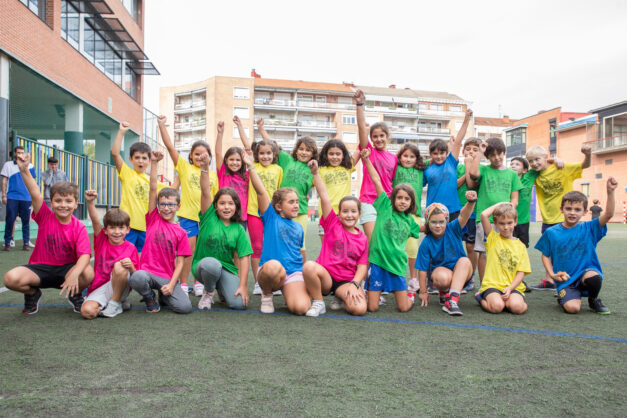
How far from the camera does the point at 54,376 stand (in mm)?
2215

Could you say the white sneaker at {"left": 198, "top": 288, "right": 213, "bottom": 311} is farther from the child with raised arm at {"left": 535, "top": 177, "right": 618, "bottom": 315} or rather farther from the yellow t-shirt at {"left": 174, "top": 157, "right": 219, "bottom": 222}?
the child with raised arm at {"left": 535, "top": 177, "right": 618, "bottom": 315}

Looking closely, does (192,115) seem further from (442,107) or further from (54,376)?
(54,376)

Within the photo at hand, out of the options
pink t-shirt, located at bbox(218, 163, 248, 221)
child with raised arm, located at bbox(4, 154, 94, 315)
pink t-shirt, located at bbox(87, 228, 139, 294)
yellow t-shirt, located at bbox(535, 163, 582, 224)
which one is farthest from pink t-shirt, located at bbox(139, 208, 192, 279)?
yellow t-shirt, located at bbox(535, 163, 582, 224)

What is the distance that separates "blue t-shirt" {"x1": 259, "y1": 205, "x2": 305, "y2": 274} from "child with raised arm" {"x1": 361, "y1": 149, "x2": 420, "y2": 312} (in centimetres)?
71

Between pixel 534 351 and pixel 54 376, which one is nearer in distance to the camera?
pixel 54 376

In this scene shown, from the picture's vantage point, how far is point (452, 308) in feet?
12.4

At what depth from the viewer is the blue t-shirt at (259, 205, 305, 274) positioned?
4.05m

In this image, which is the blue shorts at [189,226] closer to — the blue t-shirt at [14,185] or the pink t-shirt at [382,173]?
the pink t-shirt at [382,173]

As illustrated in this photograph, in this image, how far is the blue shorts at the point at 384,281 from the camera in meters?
3.94

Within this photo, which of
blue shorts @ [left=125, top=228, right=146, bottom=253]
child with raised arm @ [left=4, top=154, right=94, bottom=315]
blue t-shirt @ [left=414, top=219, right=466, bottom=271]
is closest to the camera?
child with raised arm @ [left=4, top=154, right=94, bottom=315]

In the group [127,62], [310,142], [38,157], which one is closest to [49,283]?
[310,142]

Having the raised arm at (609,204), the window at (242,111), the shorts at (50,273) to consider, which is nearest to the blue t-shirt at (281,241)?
the shorts at (50,273)

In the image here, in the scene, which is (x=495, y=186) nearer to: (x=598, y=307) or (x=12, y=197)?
(x=598, y=307)

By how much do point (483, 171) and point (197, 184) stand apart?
3.32 metres
